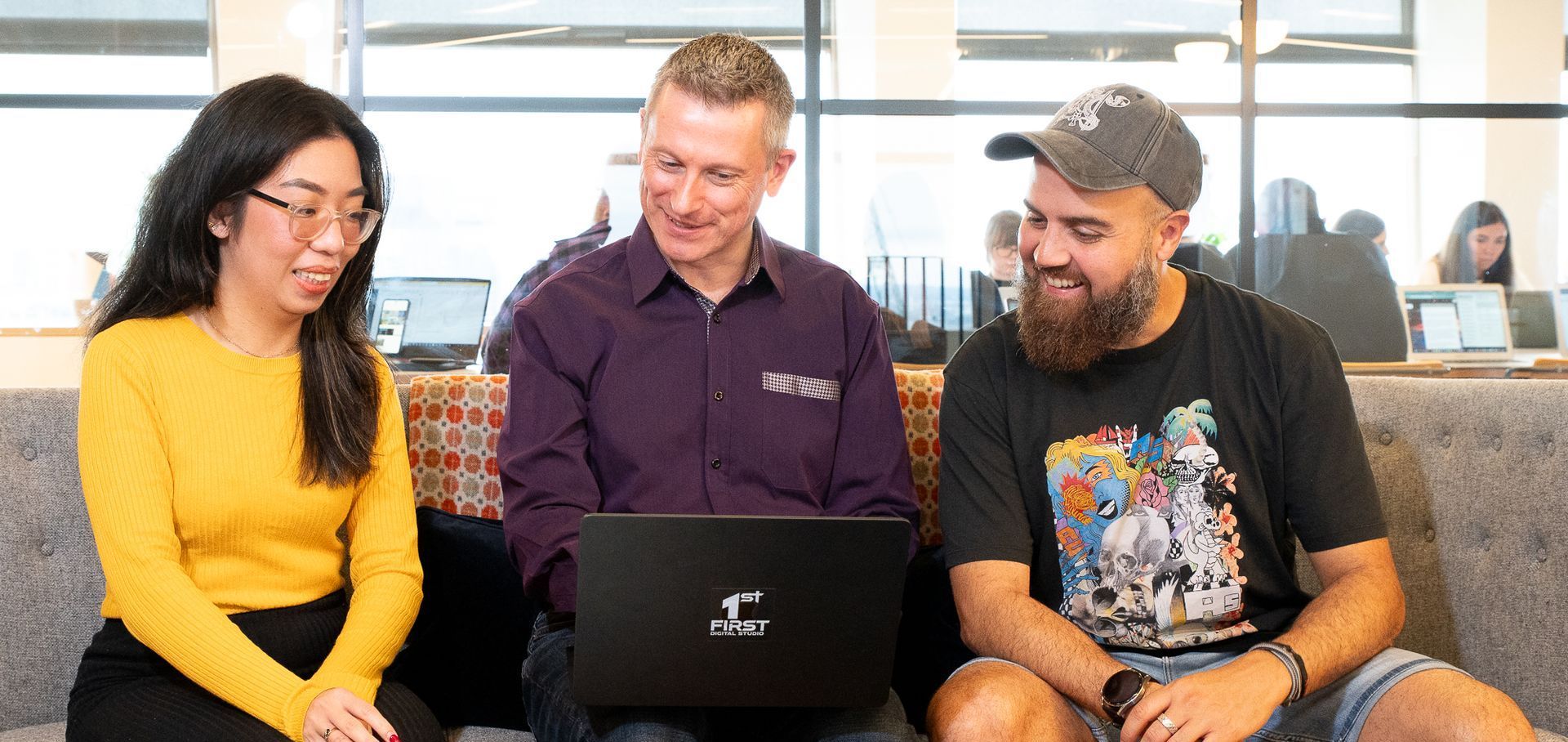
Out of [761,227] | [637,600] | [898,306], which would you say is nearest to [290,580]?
[637,600]

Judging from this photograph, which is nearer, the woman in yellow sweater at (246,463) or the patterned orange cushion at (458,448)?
the woman in yellow sweater at (246,463)

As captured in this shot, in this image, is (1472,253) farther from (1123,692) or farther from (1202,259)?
(1123,692)

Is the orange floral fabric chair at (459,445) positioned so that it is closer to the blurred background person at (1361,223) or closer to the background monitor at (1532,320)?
the blurred background person at (1361,223)

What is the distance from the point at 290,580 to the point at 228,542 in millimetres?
97

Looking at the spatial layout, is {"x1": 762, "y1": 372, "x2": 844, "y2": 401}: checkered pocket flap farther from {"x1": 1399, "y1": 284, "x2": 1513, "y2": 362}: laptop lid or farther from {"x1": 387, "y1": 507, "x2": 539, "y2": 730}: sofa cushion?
{"x1": 1399, "y1": 284, "x2": 1513, "y2": 362}: laptop lid

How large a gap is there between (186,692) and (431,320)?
3.55m

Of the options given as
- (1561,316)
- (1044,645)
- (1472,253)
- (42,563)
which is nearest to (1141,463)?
(1044,645)

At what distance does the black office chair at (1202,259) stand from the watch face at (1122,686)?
4.35m

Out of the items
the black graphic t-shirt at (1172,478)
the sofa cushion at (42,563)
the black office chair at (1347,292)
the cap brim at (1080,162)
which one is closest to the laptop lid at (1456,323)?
the black office chair at (1347,292)

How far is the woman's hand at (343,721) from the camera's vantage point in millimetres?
1408

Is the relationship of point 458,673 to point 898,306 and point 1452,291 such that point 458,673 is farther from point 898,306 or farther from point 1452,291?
point 1452,291

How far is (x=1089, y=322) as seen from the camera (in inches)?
65.0

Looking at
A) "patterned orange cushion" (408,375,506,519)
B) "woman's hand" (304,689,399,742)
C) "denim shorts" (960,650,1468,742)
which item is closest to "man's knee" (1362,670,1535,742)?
"denim shorts" (960,650,1468,742)

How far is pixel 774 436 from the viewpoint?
1720mm
